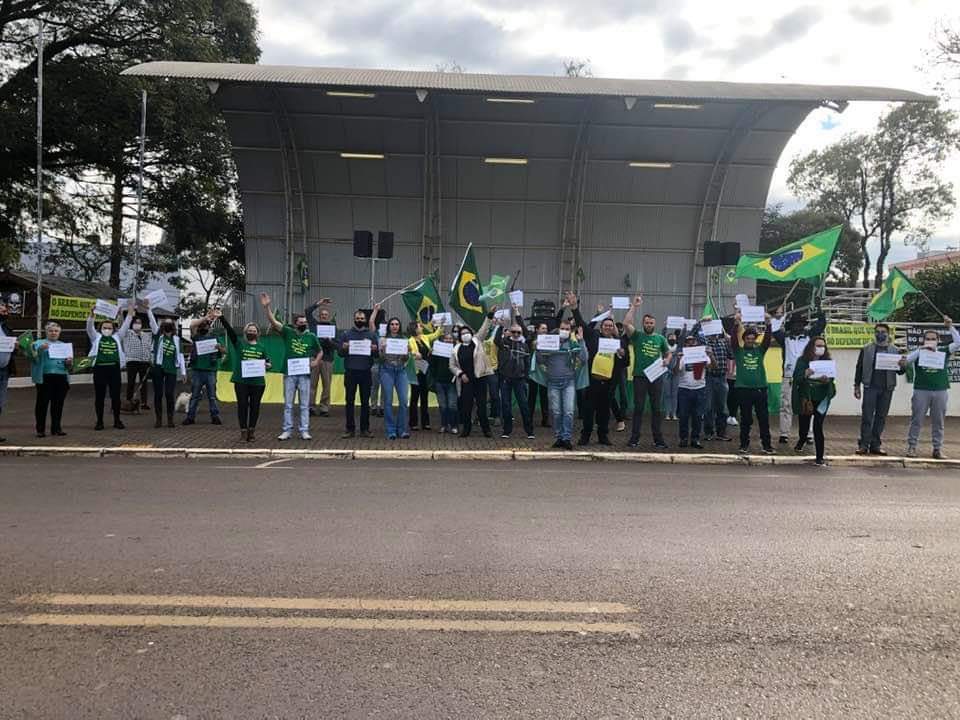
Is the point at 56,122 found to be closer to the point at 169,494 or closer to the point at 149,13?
the point at 149,13

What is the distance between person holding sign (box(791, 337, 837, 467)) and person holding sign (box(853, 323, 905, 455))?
84 cm

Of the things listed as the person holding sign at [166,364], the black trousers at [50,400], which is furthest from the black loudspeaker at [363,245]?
the black trousers at [50,400]

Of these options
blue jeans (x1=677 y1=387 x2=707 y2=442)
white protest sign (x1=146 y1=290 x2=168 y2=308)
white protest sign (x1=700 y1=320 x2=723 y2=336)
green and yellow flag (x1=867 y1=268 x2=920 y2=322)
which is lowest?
blue jeans (x1=677 y1=387 x2=707 y2=442)

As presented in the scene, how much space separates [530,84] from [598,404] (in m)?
7.97

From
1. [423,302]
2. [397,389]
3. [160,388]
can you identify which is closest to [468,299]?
[423,302]

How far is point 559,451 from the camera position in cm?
988

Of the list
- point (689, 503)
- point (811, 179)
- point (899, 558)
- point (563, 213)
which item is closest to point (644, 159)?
point (563, 213)

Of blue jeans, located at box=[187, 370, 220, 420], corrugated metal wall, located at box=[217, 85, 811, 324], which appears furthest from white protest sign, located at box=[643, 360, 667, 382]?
corrugated metal wall, located at box=[217, 85, 811, 324]

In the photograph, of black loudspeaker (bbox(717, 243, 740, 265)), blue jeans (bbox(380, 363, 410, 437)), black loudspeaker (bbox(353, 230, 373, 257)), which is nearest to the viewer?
blue jeans (bbox(380, 363, 410, 437))

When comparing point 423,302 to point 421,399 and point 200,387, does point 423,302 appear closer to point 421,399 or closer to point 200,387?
point 421,399

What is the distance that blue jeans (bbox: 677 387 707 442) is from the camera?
10570 mm

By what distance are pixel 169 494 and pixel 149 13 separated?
2040cm

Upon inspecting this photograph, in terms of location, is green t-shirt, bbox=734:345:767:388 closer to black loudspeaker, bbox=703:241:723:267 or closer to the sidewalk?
the sidewalk

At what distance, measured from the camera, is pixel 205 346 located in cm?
1181
